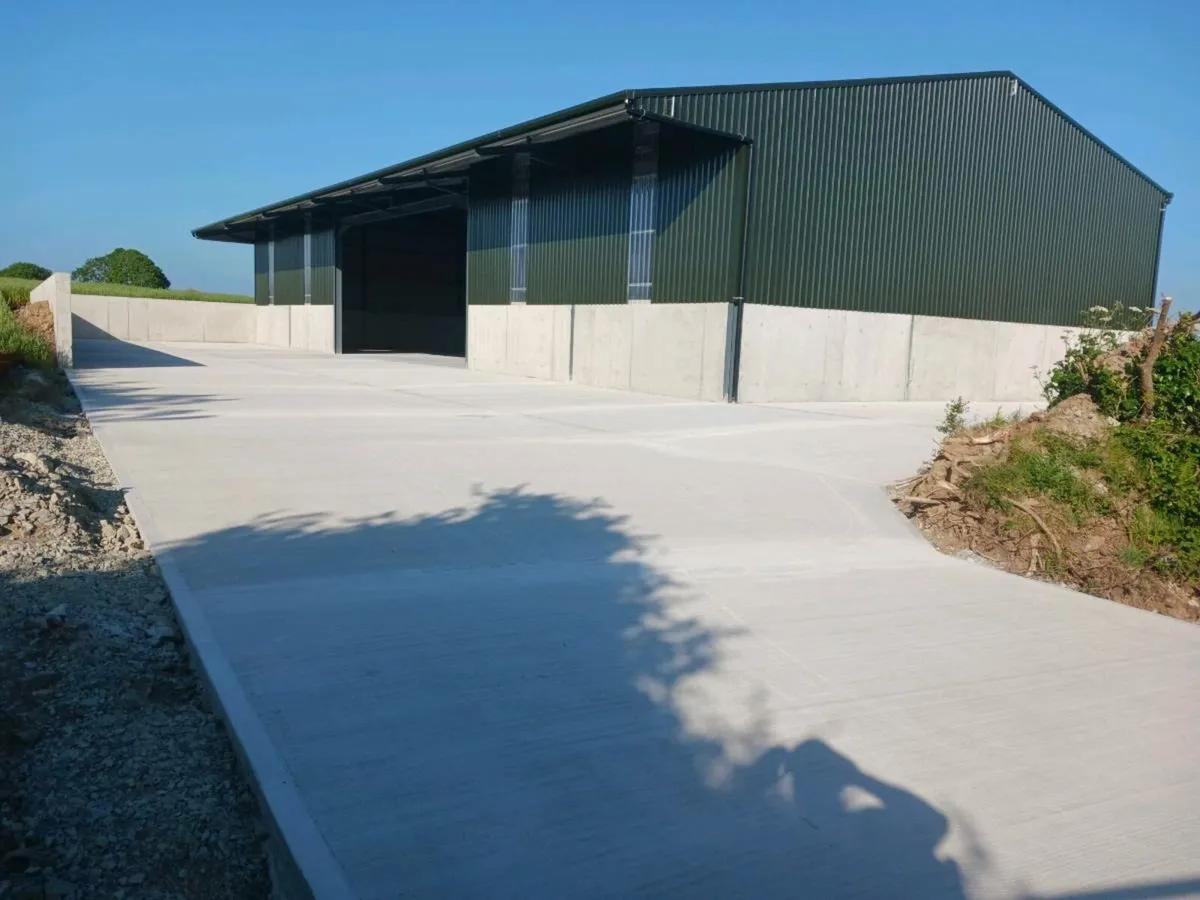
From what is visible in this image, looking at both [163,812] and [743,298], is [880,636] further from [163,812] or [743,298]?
[743,298]

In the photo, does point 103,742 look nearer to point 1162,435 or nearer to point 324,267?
point 1162,435

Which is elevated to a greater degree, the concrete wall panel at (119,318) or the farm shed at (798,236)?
the farm shed at (798,236)

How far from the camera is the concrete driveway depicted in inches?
125

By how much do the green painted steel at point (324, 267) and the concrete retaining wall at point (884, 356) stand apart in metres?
22.5

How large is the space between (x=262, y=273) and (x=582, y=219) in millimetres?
27210

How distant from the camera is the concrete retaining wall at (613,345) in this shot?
19.4 metres

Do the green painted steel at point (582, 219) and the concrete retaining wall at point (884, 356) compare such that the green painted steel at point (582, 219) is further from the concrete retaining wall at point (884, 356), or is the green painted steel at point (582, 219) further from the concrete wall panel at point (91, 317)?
the concrete wall panel at point (91, 317)

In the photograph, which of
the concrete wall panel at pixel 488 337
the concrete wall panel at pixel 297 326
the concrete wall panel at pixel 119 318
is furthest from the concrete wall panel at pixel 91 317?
the concrete wall panel at pixel 488 337

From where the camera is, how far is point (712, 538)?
750 cm

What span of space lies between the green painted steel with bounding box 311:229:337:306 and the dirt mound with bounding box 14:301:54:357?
50.8 ft

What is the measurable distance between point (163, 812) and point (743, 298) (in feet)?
54.2

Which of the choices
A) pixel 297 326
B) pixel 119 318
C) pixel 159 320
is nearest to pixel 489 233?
pixel 297 326

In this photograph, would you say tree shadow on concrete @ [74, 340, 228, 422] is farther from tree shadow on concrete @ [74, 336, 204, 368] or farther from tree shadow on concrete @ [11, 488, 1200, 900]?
tree shadow on concrete @ [11, 488, 1200, 900]

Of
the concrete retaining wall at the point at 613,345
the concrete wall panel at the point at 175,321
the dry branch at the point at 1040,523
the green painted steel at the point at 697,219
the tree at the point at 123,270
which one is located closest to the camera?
the dry branch at the point at 1040,523
